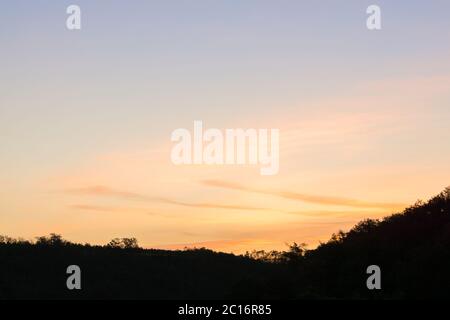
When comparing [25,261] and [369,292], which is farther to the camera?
[25,261]

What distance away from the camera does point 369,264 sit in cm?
4078

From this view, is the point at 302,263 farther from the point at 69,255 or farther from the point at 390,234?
the point at 69,255

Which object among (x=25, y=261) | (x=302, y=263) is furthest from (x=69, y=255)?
(x=302, y=263)

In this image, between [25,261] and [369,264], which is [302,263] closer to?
[369,264]

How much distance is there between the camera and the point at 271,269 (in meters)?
57.1

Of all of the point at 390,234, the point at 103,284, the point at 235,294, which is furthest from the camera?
the point at 103,284

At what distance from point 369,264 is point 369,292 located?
3.62 meters

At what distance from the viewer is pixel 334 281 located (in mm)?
40906

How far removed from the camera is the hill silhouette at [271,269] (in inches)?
1490

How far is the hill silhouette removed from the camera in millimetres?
37844
